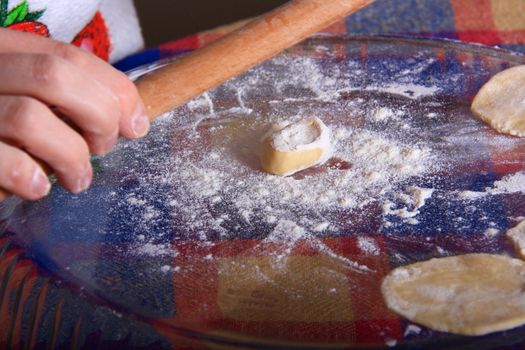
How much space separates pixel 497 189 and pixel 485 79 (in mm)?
183

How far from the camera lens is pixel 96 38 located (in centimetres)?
107

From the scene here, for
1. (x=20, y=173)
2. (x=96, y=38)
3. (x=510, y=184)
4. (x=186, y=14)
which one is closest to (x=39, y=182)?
(x=20, y=173)

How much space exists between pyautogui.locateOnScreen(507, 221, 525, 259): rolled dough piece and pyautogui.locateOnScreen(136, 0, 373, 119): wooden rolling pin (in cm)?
24

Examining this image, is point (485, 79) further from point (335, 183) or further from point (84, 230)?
point (84, 230)

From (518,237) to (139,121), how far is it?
0.32m

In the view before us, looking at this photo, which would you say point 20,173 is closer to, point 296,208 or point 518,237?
point 296,208

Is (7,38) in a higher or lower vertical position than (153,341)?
higher

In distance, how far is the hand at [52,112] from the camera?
522mm

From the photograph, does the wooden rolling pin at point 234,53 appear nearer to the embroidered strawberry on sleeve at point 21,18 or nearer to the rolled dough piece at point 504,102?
the rolled dough piece at point 504,102

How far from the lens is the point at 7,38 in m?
0.60

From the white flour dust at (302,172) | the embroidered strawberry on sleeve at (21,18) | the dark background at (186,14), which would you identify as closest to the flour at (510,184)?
the white flour dust at (302,172)

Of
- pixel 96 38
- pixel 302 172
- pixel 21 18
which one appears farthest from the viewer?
pixel 96 38

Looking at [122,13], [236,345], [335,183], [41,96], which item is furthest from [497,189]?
[122,13]

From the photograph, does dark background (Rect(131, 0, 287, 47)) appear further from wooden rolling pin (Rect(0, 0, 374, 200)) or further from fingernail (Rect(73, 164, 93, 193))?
fingernail (Rect(73, 164, 93, 193))
